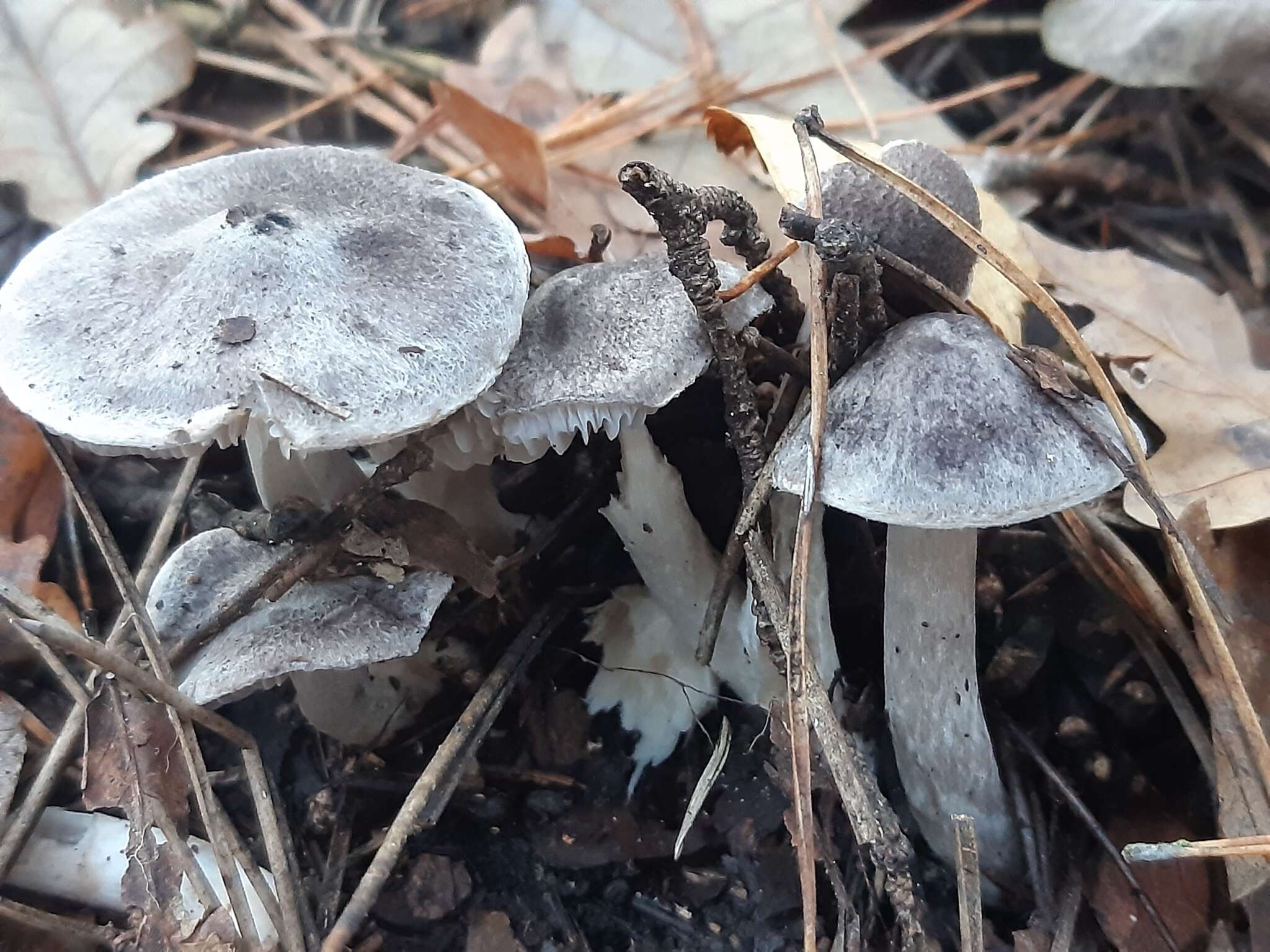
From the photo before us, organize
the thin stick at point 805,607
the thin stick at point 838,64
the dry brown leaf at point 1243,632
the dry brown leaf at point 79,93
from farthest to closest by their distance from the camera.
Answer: the thin stick at point 838,64 < the dry brown leaf at point 79,93 < the dry brown leaf at point 1243,632 < the thin stick at point 805,607

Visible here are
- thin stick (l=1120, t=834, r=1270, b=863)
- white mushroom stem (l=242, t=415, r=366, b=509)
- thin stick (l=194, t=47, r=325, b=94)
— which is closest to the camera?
thin stick (l=1120, t=834, r=1270, b=863)

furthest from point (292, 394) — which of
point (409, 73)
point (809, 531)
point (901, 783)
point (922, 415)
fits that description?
point (409, 73)

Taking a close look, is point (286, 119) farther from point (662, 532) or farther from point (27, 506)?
point (662, 532)

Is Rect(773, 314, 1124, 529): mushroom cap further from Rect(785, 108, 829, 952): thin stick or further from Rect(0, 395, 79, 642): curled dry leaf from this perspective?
Rect(0, 395, 79, 642): curled dry leaf

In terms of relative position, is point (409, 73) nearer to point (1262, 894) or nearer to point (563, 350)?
point (563, 350)

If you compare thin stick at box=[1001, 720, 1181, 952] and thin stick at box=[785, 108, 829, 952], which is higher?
thin stick at box=[785, 108, 829, 952]

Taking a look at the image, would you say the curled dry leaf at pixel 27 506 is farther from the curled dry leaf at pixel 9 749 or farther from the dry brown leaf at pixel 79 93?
the dry brown leaf at pixel 79 93

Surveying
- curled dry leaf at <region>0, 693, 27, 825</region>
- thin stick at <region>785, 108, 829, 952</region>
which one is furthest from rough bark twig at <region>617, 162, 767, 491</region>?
curled dry leaf at <region>0, 693, 27, 825</region>

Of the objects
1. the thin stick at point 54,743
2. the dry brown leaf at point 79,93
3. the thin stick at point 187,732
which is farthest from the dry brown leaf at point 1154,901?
the dry brown leaf at point 79,93
